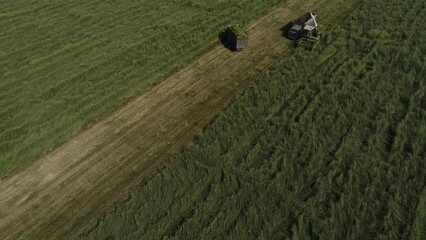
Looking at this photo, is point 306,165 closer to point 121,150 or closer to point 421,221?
point 421,221

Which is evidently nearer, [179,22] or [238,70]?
[238,70]

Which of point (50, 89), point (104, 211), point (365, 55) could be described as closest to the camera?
point (104, 211)

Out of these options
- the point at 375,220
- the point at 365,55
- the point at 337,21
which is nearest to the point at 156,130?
the point at 375,220

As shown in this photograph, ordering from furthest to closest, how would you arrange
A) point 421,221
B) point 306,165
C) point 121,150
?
point 121,150, point 306,165, point 421,221

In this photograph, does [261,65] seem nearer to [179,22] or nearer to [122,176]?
[179,22]

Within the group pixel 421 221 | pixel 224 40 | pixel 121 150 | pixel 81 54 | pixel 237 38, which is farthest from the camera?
pixel 224 40

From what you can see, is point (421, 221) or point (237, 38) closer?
point (421, 221)

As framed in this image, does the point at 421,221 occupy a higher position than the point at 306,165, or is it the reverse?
the point at 421,221

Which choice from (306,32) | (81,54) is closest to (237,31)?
(306,32)
